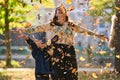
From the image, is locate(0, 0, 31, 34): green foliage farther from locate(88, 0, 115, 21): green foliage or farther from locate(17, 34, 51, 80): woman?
→ locate(17, 34, 51, 80): woman

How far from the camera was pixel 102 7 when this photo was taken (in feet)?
84.2

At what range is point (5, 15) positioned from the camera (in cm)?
1972

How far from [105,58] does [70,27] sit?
85.2 ft

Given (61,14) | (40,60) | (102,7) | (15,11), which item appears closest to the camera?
(61,14)

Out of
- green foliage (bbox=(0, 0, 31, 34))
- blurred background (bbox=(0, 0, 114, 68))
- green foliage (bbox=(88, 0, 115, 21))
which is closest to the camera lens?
blurred background (bbox=(0, 0, 114, 68))

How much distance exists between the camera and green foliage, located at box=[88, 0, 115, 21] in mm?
24984

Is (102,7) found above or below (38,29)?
below

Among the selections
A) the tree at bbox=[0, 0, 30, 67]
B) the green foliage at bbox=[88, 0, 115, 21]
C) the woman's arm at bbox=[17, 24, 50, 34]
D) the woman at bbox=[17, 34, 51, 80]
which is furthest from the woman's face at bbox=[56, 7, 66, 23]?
the green foliage at bbox=[88, 0, 115, 21]

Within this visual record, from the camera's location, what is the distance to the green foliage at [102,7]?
2498 centimetres

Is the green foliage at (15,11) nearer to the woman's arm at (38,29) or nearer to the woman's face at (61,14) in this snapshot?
the woman's arm at (38,29)

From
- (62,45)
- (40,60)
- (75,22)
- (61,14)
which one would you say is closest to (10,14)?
(75,22)

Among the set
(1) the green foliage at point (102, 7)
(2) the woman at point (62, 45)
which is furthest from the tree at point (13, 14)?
(2) the woman at point (62, 45)

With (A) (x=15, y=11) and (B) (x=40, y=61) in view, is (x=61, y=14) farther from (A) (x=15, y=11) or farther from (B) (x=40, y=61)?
(A) (x=15, y=11)

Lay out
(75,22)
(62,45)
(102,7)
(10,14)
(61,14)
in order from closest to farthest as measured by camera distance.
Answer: (61,14), (62,45), (75,22), (10,14), (102,7)
